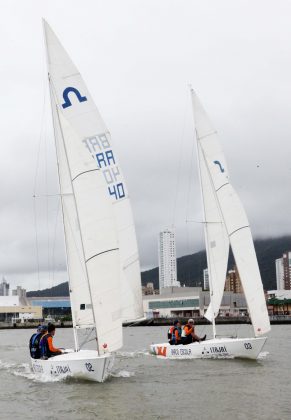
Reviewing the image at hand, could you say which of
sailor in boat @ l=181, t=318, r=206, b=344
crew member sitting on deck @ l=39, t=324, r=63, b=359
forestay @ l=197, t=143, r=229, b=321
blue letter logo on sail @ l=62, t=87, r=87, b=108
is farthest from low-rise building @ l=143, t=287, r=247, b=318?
blue letter logo on sail @ l=62, t=87, r=87, b=108

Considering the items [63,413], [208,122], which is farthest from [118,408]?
[208,122]

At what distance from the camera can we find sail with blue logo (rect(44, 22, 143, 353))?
60.4 ft

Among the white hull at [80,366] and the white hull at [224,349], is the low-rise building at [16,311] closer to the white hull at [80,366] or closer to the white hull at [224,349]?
the white hull at [224,349]

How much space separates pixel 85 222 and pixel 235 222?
33.7 feet

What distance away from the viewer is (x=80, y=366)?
723 inches

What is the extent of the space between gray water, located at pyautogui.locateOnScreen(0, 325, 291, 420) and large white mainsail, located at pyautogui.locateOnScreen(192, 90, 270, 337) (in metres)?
2.72

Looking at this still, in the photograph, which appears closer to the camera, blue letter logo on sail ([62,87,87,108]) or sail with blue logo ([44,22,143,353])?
sail with blue logo ([44,22,143,353])

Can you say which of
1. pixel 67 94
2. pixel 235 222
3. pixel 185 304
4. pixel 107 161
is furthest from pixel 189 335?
pixel 185 304

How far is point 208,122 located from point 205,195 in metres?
3.36

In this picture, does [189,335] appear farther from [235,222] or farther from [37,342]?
[37,342]

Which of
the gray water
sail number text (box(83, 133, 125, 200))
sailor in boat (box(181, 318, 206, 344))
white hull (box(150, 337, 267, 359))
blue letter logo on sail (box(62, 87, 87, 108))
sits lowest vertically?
the gray water

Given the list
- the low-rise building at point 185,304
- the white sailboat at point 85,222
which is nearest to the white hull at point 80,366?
the white sailboat at point 85,222

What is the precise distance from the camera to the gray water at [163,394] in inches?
592

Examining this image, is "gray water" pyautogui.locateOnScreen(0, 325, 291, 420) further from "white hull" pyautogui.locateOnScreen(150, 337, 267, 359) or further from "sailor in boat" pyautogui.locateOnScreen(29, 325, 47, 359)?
"sailor in boat" pyautogui.locateOnScreen(29, 325, 47, 359)
